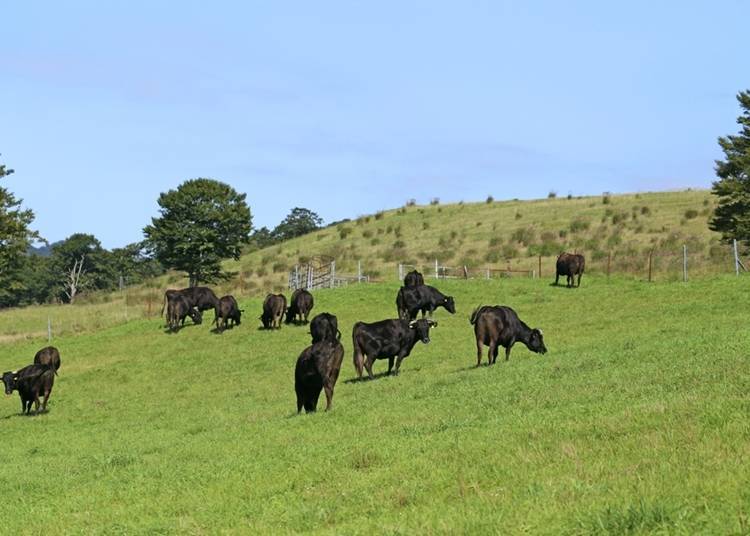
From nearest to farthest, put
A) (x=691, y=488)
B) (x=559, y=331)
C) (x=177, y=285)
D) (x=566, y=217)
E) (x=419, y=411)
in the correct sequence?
(x=691, y=488) → (x=419, y=411) → (x=559, y=331) → (x=566, y=217) → (x=177, y=285)

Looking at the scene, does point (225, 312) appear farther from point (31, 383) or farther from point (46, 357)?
point (31, 383)

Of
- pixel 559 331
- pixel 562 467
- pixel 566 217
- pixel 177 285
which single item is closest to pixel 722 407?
pixel 562 467

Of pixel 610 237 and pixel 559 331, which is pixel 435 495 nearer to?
pixel 559 331

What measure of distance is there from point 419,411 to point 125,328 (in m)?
30.6

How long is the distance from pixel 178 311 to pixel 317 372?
79.1ft

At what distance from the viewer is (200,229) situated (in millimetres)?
77000

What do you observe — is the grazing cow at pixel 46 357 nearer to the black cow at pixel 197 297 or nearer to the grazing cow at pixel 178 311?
the grazing cow at pixel 178 311

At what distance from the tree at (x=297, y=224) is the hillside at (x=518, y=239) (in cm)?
4454

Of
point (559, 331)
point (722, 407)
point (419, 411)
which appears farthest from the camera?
point (559, 331)

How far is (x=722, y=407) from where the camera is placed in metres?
10.8

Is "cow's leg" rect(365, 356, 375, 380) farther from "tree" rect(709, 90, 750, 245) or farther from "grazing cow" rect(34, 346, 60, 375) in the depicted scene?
"tree" rect(709, 90, 750, 245)

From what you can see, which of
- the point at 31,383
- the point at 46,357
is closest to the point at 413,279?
the point at 46,357

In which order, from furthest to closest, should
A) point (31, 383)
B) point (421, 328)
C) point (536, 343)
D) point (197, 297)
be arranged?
1. point (197, 297)
2. point (31, 383)
3. point (536, 343)
4. point (421, 328)

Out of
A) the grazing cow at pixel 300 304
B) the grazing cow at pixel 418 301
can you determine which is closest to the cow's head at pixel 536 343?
the grazing cow at pixel 418 301
